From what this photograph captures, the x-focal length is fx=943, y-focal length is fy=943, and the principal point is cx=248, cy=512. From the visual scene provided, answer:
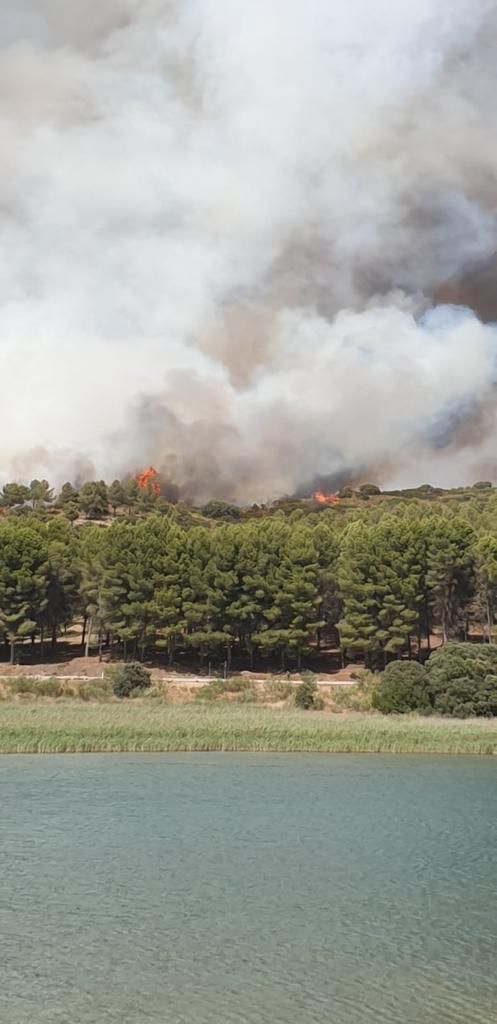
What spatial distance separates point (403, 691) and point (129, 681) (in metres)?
21.3

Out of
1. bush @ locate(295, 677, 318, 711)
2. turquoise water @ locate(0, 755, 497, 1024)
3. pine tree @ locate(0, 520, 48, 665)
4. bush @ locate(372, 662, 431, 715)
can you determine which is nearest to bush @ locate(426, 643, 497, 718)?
bush @ locate(372, 662, 431, 715)

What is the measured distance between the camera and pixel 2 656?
3711 inches

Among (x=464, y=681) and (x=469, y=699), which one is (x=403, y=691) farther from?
(x=469, y=699)

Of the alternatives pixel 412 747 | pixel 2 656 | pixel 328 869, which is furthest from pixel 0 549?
pixel 328 869

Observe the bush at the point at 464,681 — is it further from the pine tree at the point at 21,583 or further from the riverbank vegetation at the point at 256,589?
the pine tree at the point at 21,583

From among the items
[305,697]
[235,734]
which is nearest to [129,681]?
[305,697]

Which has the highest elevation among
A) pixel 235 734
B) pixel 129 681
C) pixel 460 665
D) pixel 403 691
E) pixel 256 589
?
pixel 256 589

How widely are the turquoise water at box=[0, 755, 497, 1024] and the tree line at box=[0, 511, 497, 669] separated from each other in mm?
46745

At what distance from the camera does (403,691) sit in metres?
62.9

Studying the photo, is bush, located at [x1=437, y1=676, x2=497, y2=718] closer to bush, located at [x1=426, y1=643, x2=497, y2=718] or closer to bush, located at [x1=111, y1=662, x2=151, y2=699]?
bush, located at [x1=426, y1=643, x2=497, y2=718]

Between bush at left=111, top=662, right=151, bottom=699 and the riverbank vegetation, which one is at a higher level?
the riverbank vegetation

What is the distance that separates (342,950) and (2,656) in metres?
81.1

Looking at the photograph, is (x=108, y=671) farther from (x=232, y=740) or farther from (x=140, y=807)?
(x=140, y=807)

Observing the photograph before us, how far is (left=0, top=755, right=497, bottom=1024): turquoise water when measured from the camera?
15164 mm
